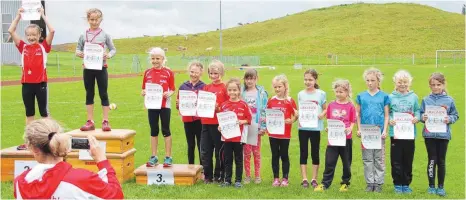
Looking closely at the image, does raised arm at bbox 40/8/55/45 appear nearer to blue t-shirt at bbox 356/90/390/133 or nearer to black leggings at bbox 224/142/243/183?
black leggings at bbox 224/142/243/183

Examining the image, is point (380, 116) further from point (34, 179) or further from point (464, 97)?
point (464, 97)

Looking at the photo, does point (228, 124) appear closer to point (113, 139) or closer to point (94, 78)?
point (113, 139)

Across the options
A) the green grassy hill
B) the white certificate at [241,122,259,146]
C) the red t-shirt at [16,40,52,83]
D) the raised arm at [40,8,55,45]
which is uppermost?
the green grassy hill

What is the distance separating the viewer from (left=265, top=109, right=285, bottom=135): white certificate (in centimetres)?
751

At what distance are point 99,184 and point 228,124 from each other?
12.4 feet

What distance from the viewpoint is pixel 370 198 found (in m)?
7.00

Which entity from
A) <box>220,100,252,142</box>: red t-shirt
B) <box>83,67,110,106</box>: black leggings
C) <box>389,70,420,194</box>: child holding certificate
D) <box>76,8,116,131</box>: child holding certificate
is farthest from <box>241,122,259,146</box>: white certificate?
<box>83,67,110,106</box>: black leggings

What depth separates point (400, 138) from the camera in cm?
716

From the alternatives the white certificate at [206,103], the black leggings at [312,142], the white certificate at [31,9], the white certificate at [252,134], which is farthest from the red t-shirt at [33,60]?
the black leggings at [312,142]

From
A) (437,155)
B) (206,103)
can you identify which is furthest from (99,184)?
(437,155)

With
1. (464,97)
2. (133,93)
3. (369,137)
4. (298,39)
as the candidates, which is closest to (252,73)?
(369,137)

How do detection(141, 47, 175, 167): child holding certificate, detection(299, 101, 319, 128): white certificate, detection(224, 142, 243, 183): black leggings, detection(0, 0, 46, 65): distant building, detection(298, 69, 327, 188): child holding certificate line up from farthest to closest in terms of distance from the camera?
detection(0, 0, 46, 65): distant building → detection(141, 47, 175, 167): child holding certificate → detection(224, 142, 243, 183): black leggings → detection(298, 69, 327, 188): child holding certificate → detection(299, 101, 319, 128): white certificate

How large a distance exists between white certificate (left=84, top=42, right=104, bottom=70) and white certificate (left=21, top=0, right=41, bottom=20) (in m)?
0.84

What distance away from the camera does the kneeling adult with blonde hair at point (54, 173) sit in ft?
11.6
